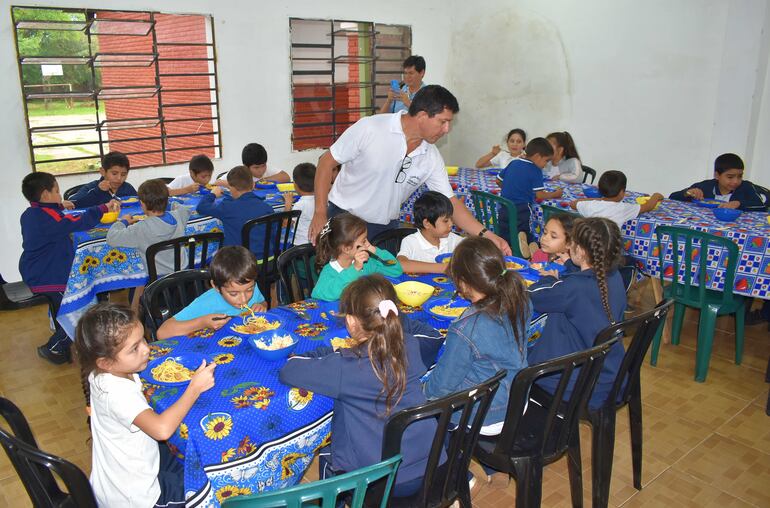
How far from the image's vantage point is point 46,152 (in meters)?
5.60

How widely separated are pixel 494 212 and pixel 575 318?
2.48 meters

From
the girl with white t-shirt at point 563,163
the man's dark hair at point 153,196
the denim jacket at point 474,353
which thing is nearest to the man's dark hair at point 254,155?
the man's dark hair at point 153,196

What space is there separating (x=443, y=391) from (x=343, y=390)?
50 cm

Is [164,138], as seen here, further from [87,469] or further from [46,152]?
[87,469]

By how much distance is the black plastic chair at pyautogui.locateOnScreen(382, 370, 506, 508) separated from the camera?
173 centimetres

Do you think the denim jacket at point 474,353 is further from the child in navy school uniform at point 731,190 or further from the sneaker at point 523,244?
the child in navy school uniform at point 731,190

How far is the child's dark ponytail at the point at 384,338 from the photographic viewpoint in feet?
6.08

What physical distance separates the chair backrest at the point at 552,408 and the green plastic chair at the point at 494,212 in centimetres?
262

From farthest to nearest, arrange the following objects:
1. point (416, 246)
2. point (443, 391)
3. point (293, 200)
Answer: point (293, 200) < point (416, 246) < point (443, 391)

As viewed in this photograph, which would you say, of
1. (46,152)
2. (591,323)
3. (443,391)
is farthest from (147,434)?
(46,152)

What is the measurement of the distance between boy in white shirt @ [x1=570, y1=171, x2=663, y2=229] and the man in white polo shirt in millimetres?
1238

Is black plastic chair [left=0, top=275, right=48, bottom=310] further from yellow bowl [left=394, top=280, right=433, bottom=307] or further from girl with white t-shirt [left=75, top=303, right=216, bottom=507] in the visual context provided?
yellow bowl [left=394, top=280, right=433, bottom=307]

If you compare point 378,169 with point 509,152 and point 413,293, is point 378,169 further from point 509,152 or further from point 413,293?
point 509,152

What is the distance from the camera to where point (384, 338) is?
72.8 inches
